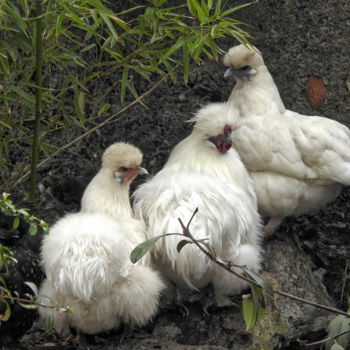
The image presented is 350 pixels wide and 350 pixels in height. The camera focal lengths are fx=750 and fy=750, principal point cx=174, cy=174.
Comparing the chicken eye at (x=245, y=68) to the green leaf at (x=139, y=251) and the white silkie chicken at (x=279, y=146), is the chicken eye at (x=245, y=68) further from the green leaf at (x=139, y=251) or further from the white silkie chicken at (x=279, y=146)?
the green leaf at (x=139, y=251)

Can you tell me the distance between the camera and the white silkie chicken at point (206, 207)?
Answer: 3500mm

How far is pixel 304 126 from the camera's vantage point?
4.27m

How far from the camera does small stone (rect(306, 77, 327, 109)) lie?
4.77 metres

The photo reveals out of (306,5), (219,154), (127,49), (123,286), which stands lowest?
(123,286)

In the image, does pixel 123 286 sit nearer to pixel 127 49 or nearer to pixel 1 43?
pixel 1 43

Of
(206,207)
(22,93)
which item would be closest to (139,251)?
(206,207)

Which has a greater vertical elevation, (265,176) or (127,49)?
(127,49)

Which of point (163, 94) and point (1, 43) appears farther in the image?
point (163, 94)

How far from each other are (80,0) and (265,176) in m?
1.64

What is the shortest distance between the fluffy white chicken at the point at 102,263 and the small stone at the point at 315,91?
1.57 m

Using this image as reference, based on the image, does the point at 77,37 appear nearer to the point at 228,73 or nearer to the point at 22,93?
the point at 22,93

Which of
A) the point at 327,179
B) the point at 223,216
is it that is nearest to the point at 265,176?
the point at 327,179

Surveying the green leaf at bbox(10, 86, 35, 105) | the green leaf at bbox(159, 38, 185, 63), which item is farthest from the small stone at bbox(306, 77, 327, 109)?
the green leaf at bbox(10, 86, 35, 105)

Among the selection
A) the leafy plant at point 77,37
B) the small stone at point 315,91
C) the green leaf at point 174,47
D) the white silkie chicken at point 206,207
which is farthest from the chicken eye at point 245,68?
the green leaf at point 174,47
